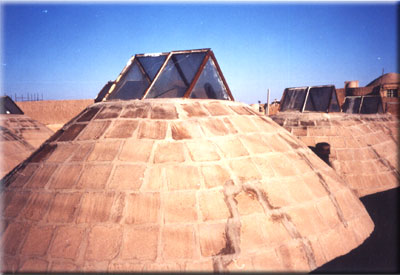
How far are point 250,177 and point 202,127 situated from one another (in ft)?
2.80

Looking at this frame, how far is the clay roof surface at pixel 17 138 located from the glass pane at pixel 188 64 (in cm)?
771

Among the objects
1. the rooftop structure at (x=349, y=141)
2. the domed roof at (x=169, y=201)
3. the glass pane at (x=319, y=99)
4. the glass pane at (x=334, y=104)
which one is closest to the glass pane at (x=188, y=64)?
the domed roof at (x=169, y=201)

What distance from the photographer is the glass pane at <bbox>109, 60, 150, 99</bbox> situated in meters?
3.74

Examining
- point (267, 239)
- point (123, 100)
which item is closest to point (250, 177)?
point (267, 239)

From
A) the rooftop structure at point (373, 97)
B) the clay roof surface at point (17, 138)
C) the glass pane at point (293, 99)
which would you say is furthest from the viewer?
the rooftop structure at point (373, 97)

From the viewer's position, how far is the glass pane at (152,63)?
390 cm

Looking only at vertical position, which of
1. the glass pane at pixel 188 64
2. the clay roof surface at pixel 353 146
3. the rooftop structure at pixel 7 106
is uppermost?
the glass pane at pixel 188 64

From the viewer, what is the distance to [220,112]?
349 cm

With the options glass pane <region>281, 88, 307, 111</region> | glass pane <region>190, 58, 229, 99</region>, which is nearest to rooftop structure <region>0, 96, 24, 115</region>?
glass pane <region>190, 58, 229, 99</region>

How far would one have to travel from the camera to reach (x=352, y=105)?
503 inches

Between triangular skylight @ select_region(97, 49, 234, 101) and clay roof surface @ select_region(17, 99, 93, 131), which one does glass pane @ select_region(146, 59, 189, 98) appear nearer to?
triangular skylight @ select_region(97, 49, 234, 101)

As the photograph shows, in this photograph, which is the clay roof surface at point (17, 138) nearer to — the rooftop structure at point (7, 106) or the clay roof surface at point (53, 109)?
the rooftop structure at point (7, 106)

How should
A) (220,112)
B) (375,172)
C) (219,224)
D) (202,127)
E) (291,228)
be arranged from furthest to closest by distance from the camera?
(375,172), (220,112), (202,127), (291,228), (219,224)

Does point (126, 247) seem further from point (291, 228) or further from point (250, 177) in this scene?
point (291, 228)
